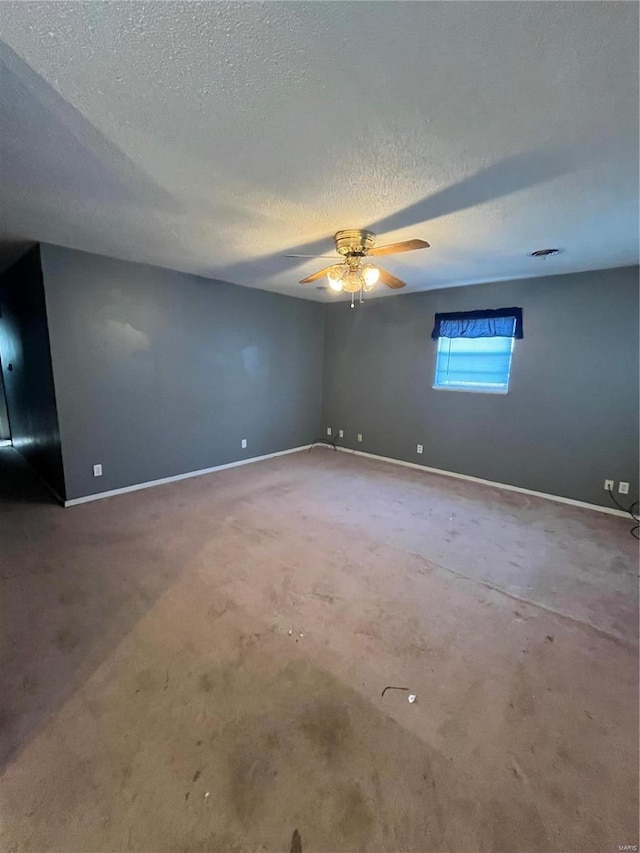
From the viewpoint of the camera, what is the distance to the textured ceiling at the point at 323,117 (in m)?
1.02

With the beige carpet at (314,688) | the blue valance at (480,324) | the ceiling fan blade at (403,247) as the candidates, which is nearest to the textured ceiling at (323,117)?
the ceiling fan blade at (403,247)

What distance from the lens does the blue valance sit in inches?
160

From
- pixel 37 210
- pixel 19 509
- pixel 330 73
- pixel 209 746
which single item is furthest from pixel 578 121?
pixel 19 509

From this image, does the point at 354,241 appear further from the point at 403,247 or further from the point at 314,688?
the point at 314,688

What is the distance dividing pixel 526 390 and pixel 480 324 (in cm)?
94

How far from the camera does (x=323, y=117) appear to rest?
139 cm

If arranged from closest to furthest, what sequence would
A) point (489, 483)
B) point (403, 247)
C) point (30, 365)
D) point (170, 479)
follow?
point (403, 247) → point (30, 365) → point (170, 479) → point (489, 483)

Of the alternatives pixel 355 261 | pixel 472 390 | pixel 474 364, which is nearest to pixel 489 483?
pixel 472 390

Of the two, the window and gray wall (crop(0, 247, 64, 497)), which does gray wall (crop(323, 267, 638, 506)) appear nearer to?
the window

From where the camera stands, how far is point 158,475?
13.7 ft

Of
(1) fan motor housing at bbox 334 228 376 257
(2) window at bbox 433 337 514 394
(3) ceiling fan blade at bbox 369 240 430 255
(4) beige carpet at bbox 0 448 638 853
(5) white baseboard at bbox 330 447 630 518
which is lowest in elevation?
(4) beige carpet at bbox 0 448 638 853

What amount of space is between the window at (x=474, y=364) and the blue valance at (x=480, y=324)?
0.11 meters

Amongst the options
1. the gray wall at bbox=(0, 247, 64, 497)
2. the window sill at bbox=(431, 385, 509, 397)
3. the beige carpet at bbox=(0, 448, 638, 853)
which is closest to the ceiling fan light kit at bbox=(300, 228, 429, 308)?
the beige carpet at bbox=(0, 448, 638, 853)

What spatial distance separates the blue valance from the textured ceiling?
151 centimetres
